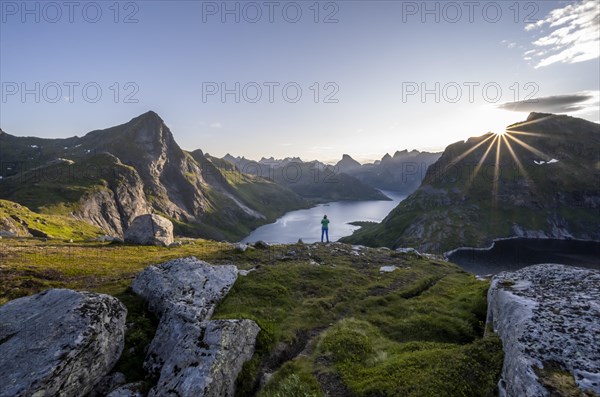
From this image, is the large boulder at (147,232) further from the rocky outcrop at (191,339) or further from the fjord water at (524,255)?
the fjord water at (524,255)

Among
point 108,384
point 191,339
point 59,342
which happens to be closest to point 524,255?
point 191,339

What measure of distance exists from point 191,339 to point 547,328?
1478cm

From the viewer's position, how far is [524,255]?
15238 centimetres

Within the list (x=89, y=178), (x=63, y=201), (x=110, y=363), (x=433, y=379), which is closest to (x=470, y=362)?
(x=433, y=379)

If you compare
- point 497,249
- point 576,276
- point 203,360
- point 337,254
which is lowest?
point 497,249

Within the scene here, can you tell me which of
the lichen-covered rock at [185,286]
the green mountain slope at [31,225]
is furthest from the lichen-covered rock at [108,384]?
the green mountain slope at [31,225]

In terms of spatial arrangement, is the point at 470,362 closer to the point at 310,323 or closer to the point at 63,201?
the point at 310,323

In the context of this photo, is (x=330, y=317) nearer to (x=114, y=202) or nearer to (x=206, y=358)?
(x=206, y=358)

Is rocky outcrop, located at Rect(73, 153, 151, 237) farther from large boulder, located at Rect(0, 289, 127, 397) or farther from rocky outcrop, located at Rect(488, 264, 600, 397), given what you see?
rocky outcrop, located at Rect(488, 264, 600, 397)

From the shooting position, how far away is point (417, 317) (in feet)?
66.2

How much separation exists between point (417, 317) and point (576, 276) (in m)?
8.95

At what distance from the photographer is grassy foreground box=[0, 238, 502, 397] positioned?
11859 mm

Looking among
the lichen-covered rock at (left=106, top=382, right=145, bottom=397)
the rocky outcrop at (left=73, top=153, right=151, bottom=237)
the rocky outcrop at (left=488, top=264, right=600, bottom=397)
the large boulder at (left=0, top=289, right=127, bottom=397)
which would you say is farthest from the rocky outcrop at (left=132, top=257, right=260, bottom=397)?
the rocky outcrop at (left=73, top=153, right=151, bottom=237)

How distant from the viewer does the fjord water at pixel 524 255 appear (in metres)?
134
